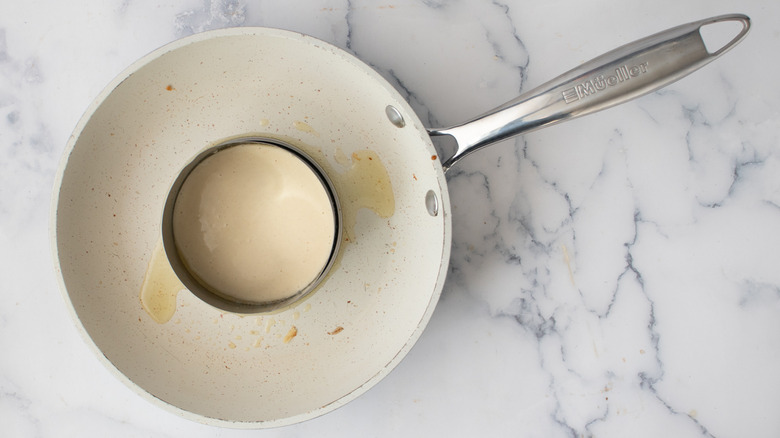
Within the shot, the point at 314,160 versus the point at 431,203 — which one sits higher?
the point at 314,160

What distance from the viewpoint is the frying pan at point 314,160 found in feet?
2.11

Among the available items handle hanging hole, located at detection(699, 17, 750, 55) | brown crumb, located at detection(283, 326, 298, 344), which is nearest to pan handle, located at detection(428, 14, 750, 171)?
handle hanging hole, located at detection(699, 17, 750, 55)

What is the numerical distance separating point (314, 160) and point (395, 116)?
0.41ft

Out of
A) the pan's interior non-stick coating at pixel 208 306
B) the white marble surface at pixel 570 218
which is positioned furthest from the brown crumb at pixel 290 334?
the white marble surface at pixel 570 218

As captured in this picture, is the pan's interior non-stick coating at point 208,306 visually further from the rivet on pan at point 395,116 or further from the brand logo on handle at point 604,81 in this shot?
the brand logo on handle at point 604,81

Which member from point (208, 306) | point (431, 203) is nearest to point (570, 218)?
point (431, 203)

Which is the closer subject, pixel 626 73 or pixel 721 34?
pixel 626 73

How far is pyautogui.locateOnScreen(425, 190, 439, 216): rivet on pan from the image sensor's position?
663mm

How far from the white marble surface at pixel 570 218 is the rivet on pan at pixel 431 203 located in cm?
7

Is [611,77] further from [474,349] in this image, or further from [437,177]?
[474,349]

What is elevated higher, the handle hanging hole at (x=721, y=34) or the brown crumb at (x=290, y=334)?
the handle hanging hole at (x=721, y=34)

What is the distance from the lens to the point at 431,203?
67 cm

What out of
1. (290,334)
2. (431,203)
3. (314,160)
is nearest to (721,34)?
(431,203)

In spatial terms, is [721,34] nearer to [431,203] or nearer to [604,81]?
[604,81]
